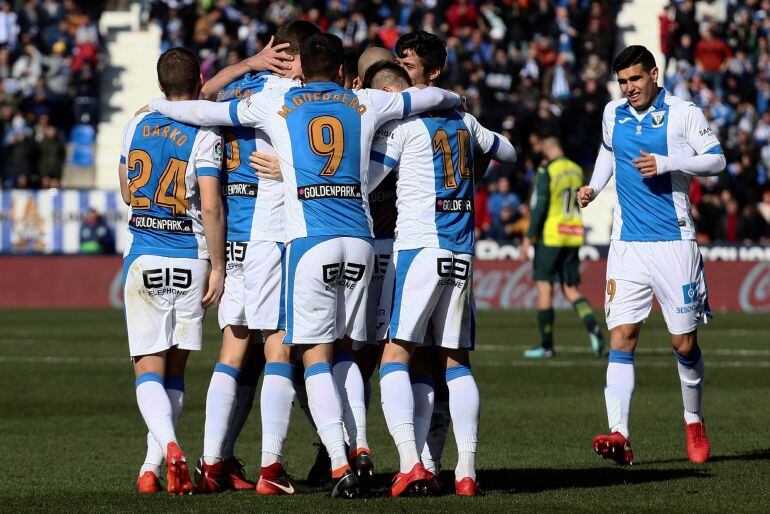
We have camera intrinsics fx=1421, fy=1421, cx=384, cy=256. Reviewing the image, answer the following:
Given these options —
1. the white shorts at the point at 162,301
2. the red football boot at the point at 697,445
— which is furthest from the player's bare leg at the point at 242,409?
the red football boot at the point at 697,445

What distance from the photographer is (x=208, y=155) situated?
24.6 ft

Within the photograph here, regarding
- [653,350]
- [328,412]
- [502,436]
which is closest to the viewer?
[328,412]

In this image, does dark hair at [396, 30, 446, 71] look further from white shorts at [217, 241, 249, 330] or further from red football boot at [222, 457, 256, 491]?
red football boot at [222, 457, 256, 491]

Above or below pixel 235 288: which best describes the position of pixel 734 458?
below

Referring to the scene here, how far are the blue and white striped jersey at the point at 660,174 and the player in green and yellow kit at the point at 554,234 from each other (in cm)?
727

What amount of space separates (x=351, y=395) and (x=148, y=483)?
3.88 feet

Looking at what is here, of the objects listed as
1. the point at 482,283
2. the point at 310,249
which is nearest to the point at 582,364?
the point at 310,249

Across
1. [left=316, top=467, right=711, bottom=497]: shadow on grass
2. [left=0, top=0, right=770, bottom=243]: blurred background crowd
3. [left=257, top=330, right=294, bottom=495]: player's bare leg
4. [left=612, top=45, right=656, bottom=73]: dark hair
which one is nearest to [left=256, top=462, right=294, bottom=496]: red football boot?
Answer: [left=257, top=330, right=294, bottom=495]: player's bare leg

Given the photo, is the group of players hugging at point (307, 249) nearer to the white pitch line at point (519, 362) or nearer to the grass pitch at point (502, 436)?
the grass pitch at point (502, 436)

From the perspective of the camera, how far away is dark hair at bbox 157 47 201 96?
24.9ft

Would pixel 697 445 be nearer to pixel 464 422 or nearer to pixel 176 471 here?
pixel 464 422

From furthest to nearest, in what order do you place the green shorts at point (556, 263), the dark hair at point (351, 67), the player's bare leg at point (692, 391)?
the green shorts at point (556, 263), the player's bare leg at point (692, 391), the dark hair at point (351, 67)

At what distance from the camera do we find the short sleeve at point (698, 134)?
8.85m

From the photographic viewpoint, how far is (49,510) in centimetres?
695
